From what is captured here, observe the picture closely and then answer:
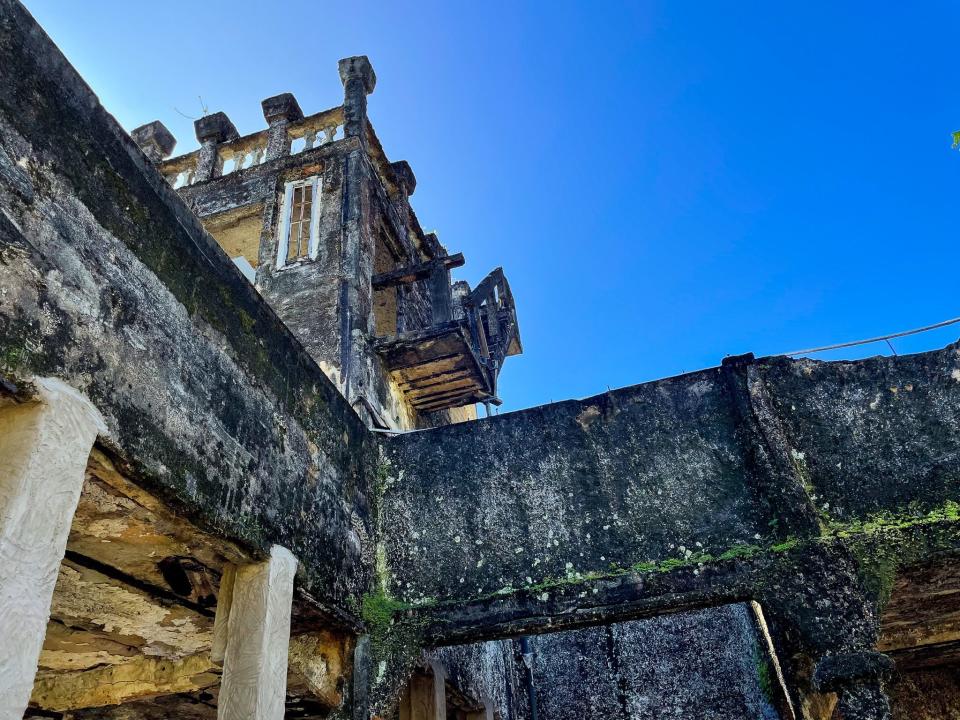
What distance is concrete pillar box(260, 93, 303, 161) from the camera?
11750 mm

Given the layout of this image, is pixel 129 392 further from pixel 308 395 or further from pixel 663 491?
pixel 663 491

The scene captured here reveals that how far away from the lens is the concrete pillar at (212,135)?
1225 centimetres

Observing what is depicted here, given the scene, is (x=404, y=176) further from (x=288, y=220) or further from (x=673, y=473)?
(x=673, y=473)

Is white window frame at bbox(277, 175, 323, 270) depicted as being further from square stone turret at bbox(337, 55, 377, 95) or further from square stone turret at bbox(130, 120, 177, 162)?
square stone turret at bbox(130, 120, 177, 162)

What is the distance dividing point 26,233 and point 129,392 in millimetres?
834

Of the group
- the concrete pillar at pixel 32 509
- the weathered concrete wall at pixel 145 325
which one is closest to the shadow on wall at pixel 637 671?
the weathered concrete wall at pixel 145 325

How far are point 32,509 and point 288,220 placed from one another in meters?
8.47

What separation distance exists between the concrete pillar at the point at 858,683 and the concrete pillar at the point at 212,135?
11331 millimetres

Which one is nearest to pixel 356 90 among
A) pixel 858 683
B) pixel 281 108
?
pixel 281 108

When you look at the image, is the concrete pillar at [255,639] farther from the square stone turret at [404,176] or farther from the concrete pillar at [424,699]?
the square stone turret at [404,176]

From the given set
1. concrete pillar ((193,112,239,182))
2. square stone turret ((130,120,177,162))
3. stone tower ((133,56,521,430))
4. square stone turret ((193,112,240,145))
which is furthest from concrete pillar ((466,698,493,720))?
square stone turret ((130,120,177,162))

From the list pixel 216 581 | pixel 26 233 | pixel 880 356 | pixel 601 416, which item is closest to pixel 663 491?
pixel 601 416

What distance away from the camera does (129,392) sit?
344 centimetres

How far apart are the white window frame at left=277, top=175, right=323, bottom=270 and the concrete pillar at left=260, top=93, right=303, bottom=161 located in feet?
3.51
